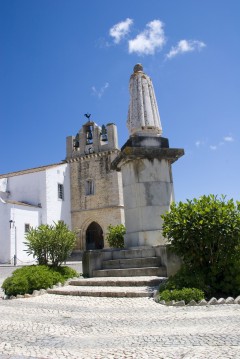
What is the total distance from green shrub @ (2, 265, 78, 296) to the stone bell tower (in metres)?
2.36

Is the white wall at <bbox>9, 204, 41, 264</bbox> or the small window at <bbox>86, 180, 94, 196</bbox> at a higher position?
the small window at <bbox>86, 180, 94, 196</bbox>

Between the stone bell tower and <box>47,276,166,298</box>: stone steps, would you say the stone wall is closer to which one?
the stone bell tower

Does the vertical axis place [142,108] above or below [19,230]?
above

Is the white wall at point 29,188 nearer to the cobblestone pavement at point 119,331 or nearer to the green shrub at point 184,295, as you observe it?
the cobblestone pavement at point 119,331

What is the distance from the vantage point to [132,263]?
8555mm

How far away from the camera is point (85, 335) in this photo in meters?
4.19

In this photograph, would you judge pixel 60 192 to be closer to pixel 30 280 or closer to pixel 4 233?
pixel 4 233

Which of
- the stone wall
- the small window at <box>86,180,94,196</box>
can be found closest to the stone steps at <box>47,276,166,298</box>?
the stone wall

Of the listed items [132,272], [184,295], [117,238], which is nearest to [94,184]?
[117,238]

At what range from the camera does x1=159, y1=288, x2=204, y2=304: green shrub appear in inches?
227

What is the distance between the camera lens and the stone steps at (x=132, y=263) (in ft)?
27.2

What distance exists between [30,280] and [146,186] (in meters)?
3.95

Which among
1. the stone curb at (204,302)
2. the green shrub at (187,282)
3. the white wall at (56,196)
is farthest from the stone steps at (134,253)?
the white wall at (56,196)

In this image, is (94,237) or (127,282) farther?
(94,237)
